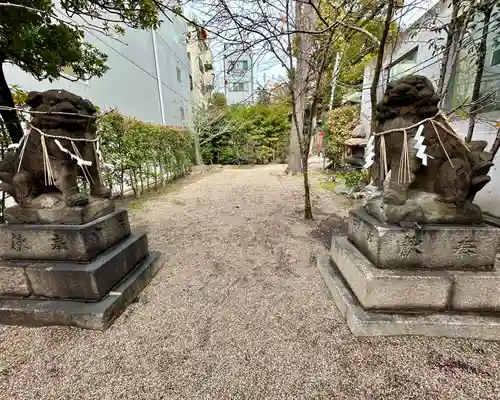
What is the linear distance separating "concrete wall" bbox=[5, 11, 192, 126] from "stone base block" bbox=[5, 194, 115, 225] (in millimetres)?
3010

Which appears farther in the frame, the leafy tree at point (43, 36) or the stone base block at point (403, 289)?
the leafy tree at point (43, 36)

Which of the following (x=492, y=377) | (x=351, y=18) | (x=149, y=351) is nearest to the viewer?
(x=492, y=377)

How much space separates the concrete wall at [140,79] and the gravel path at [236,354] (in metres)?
3.86

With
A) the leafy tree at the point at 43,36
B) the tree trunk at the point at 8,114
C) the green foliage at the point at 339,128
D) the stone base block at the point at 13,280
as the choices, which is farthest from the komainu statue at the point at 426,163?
the green foliage at the point at 339,128

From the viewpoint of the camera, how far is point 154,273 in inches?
93.6

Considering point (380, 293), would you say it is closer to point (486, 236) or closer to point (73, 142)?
point (486, 236)

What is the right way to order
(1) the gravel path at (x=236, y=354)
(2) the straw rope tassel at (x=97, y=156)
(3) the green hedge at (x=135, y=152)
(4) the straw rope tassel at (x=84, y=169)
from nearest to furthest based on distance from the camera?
(1) the gravel path at (x=236, y=354) < (4) the straw rope tassel at (x=84, y=169) < (2) the straw rope tassel at (x=97, y=156) < (3) the green hedge at (x=135, y=152)

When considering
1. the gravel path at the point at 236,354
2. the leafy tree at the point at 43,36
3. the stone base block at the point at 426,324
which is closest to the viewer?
the gravel path at the point at 236,354

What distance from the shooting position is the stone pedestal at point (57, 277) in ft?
5.39

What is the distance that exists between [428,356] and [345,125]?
8.93 metres

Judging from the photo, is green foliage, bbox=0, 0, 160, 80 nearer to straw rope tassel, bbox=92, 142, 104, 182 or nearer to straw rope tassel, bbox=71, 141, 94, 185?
straw rope tassel, bbox=92, 142, 104, 182

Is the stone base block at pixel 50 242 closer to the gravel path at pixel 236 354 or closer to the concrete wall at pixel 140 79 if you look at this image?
the gravel path at pixel 236 354

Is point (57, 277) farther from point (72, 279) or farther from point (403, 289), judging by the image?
point (403, 289)

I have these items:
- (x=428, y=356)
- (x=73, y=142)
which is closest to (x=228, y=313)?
(x=428, y=356)
